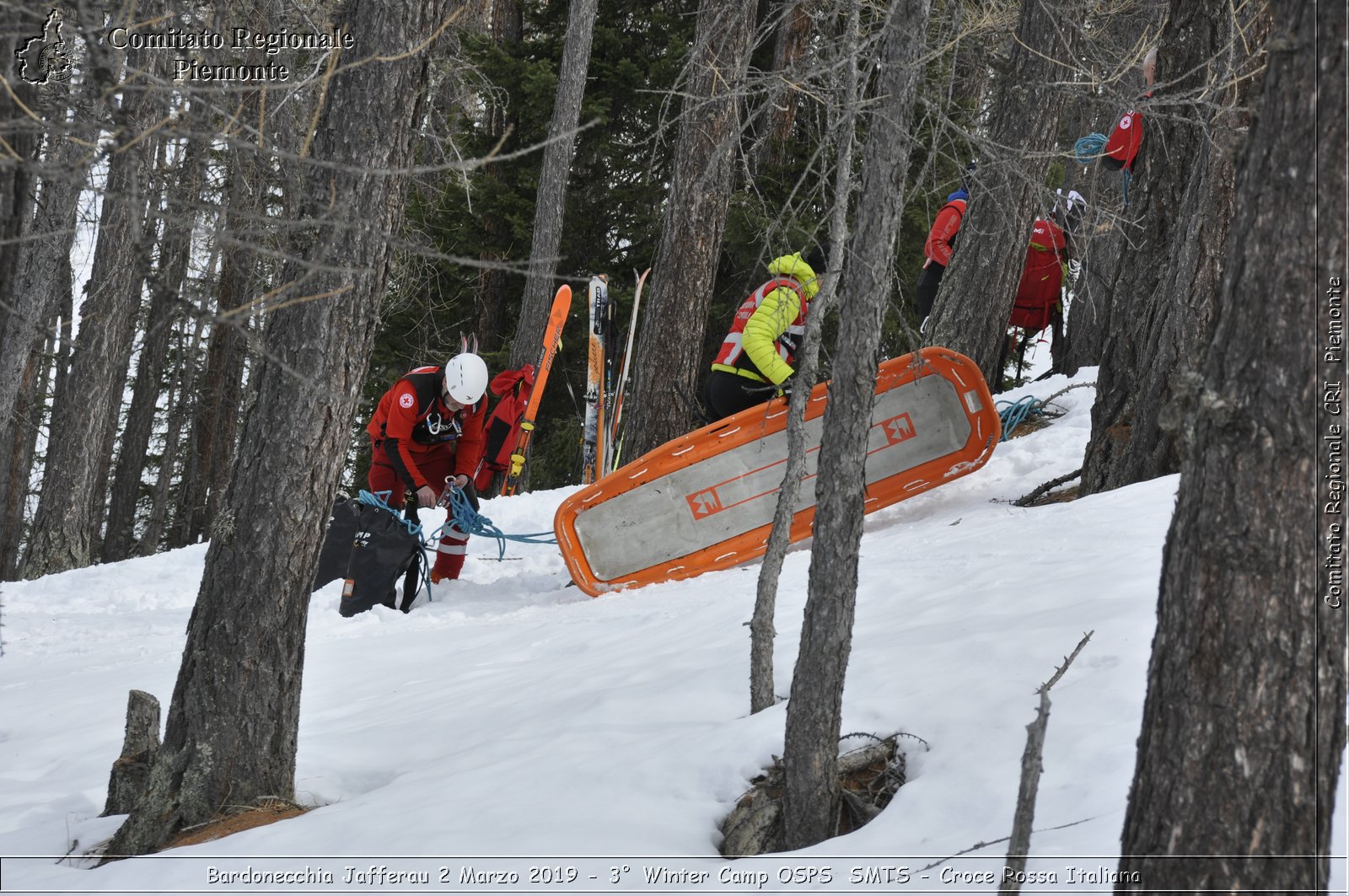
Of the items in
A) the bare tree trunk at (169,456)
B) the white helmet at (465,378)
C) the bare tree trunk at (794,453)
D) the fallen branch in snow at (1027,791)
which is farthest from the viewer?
the bare tree trunk at (169,456)

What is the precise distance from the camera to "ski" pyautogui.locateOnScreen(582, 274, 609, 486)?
10.2 m

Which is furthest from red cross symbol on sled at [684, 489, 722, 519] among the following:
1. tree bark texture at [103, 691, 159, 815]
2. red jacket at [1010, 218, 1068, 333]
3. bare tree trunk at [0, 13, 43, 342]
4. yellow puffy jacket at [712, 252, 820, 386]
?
bare tree trunk at [0, 13, 43, 342]

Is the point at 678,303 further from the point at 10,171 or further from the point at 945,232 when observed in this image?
the point at 10,171

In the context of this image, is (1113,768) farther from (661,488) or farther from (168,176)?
(168,176)

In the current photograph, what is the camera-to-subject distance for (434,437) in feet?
24.7

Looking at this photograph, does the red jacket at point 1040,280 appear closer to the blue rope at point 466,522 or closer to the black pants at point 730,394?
the black pants at point 730,394

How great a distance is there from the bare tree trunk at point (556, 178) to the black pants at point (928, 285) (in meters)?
3.62

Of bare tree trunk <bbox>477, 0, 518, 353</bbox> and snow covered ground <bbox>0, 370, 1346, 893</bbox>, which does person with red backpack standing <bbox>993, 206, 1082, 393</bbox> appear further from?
bare tree trunk <bbox>477, 0, 518, 353</bbox>

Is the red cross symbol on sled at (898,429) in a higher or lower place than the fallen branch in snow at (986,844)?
higher

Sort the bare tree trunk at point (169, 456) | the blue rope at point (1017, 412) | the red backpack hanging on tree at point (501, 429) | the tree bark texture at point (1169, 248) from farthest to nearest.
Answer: the bare tree trunk at point (169, 456) < the red backpack hanging on tree at point (501, 429) < the blue rope at point (1017, 412) < the tree bark texture at point (1169, 248)

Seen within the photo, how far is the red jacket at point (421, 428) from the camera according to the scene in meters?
7.30

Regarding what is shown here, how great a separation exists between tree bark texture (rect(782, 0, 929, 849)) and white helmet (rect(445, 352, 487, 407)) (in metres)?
4.45

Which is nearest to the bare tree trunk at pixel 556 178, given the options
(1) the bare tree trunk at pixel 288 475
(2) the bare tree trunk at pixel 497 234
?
(2) the bare tree trunk at pixel 497 234

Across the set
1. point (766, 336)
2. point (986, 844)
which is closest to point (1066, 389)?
point (766, 336)
